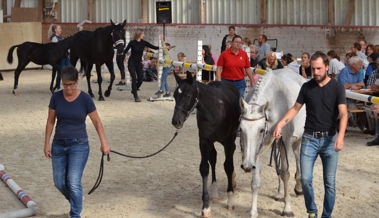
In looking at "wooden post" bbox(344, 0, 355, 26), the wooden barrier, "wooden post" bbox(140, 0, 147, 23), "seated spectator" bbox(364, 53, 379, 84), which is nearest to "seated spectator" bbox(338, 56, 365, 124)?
"seated spectator" bbox(364, 53, 379, 84)

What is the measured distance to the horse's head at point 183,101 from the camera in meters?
7.88

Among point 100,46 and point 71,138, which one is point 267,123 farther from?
point 100,46

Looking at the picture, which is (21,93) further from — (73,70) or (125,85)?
(73,70)

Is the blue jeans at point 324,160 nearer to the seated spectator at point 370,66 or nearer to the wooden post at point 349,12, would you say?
the seated spectator at point 370,66

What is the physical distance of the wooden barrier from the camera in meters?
28.3

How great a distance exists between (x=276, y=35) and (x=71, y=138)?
1816cm

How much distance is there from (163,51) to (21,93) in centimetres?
414

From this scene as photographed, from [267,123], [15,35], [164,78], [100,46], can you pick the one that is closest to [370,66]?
[164,78]

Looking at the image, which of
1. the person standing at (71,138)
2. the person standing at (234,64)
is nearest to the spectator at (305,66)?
the person standing at (234,64)

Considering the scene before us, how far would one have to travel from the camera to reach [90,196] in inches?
353

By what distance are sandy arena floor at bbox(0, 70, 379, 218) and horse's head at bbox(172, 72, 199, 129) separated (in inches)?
42.2

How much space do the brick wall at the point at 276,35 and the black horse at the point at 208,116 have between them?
14.4 metres

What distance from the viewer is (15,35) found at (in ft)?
94.7

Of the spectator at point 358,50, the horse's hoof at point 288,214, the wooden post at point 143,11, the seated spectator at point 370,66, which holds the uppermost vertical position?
the wooden post at point 143,11
